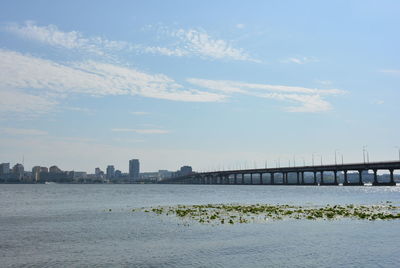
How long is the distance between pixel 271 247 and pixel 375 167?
174333mm

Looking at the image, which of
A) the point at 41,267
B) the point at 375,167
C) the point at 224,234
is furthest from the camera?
the point at 375,167

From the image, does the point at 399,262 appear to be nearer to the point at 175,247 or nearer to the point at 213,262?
the point at 213,262

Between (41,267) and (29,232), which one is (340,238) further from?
(29,232)

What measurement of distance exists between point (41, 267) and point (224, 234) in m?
19.0

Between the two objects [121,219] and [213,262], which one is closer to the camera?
[213,262]

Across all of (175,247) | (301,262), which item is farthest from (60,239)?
(301,262)

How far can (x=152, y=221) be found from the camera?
5266 centimetres

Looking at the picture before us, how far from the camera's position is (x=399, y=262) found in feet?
87.6

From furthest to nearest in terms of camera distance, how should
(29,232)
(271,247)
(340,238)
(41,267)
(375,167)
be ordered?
(375,167)
(29,232)
(340,238)
(271,247)
(41,267)

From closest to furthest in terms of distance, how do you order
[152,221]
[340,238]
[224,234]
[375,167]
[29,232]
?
[340,238] < [224,234] < [29,232] < [152,221] < [375,167]

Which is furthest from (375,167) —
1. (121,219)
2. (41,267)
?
(41,267)

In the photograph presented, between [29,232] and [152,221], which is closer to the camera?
[29,232]

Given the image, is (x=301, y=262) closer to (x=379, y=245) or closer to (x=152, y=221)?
(x=379, y=245)

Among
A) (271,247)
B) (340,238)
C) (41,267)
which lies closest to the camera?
(41,267)
